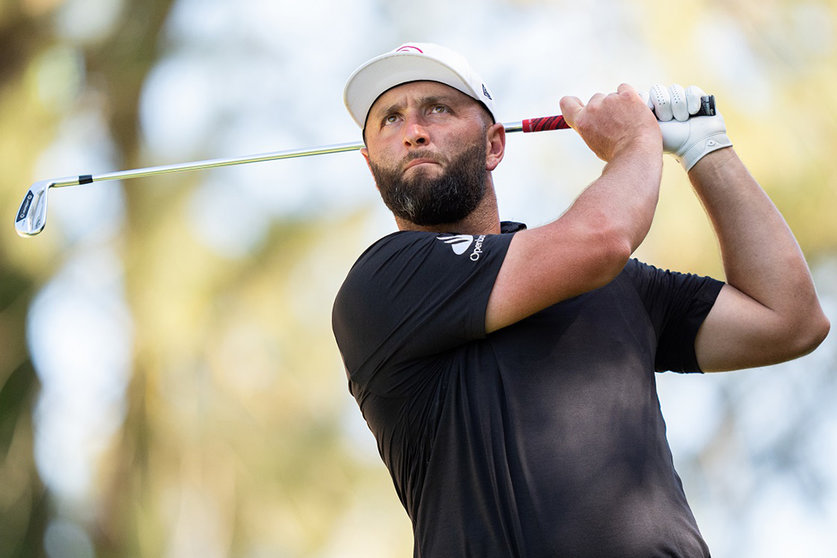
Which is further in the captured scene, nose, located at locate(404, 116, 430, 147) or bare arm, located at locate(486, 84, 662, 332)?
nose, located at locate(404, 116, 430, 147)

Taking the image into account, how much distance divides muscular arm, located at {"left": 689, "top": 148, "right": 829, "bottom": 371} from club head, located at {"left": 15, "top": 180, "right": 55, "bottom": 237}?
150 cm

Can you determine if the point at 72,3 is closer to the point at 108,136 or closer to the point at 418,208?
the point at 108,136

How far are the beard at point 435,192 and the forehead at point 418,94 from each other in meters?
0.11

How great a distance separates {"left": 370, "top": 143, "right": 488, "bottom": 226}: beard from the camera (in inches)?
69.1

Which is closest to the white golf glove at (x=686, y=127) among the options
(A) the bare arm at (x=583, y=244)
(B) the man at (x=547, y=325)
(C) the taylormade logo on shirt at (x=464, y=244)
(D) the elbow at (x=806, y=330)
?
(B) the man at (x=547, y=325)

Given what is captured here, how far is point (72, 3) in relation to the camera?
18.0 feet

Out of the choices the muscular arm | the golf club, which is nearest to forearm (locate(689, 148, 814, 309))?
the muscular arm

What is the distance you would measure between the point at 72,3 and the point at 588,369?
15.4ft

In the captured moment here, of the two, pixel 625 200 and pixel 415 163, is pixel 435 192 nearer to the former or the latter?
pixel 415 163

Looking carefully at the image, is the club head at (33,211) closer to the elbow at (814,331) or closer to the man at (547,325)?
A: the man at (547,325)

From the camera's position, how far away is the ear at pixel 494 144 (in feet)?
6.35

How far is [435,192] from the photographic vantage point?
1.76 metres

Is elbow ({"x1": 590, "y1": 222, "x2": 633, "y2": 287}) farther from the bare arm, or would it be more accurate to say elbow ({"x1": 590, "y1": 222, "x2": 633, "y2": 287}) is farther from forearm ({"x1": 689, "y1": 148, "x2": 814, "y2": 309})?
forearm ({"x1": 689, "y1": 148, "x2": 814, "y2": 309})

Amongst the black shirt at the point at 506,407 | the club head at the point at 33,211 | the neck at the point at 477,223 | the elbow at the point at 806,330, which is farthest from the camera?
the club head at the point at 33,211
